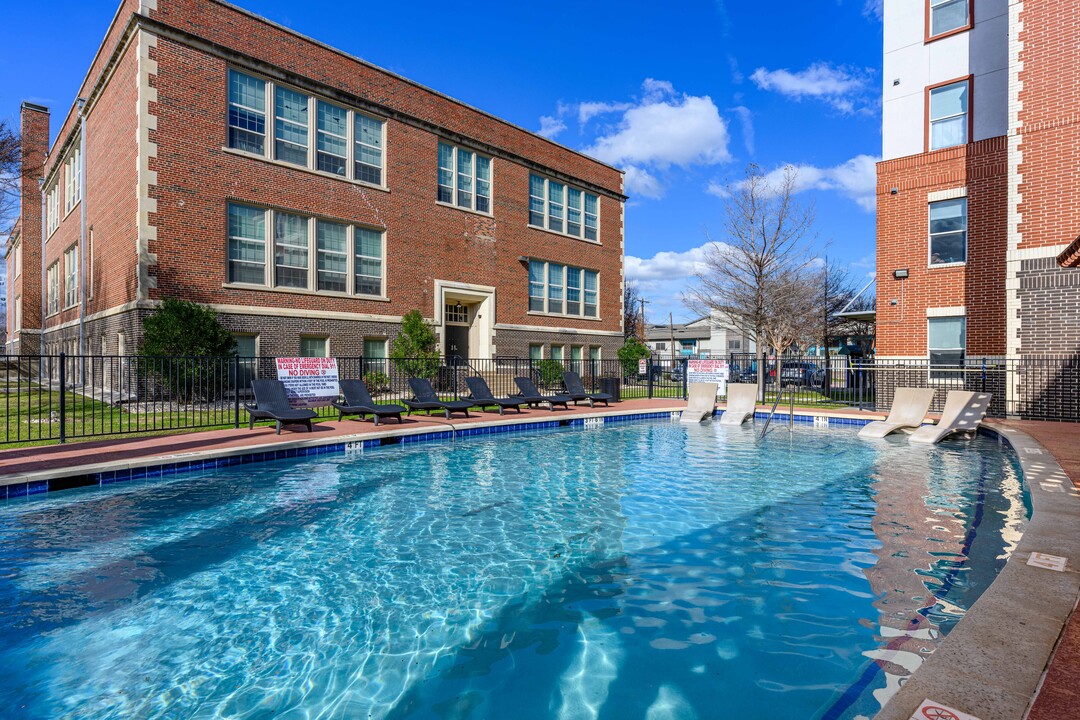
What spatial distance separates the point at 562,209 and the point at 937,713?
85.4 feet

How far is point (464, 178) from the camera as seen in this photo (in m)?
22.5

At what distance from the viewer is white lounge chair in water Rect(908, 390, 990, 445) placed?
1109 centimetres

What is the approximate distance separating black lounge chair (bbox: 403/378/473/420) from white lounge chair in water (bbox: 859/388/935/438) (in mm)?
9122

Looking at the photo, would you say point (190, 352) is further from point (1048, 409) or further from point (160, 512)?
point (1048, 409)

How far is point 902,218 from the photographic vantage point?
650 inches

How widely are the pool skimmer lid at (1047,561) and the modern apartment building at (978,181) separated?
488 inches

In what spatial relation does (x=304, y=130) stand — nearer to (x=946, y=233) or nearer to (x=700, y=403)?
(x=700, y=403)

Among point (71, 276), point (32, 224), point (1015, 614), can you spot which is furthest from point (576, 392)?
point (32, 224)

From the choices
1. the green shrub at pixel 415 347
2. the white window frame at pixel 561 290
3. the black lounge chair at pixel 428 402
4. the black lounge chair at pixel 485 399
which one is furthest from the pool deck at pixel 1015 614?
the white window frame at pixel 561 290

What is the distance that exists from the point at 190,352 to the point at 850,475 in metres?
15.1

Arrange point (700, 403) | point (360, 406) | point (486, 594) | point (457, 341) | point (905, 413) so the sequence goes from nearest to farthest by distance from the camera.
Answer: point (486, 594)
point (360, 406)
point (905, 413)
point (700, 403)
point (457, 341)

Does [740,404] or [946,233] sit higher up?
[946,233]

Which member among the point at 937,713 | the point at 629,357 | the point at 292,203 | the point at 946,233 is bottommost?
the point at 937,713

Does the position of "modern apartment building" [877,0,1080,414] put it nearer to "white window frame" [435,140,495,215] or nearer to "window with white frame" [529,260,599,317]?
"window with white frame" [529,260,599,317]
